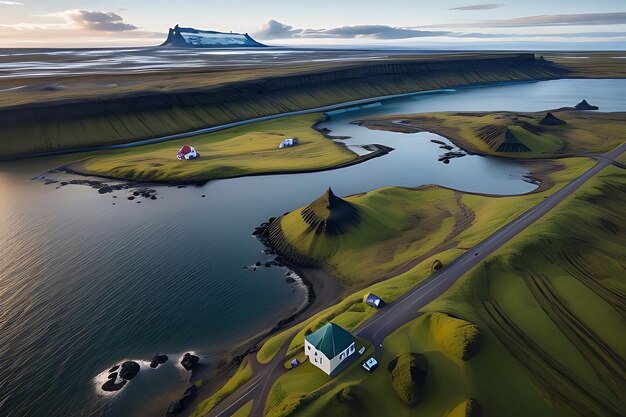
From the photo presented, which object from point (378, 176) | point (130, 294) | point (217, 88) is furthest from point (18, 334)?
point (217, 88)

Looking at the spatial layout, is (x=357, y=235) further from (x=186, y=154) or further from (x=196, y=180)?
(x=186, y=154)

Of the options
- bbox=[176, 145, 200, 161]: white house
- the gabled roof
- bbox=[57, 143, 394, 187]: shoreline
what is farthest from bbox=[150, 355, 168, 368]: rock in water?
bbox=[176, 145, 200, 161]: white house

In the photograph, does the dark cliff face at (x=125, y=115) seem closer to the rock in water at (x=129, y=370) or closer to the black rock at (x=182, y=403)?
the rock in water at (x=129, y=370)

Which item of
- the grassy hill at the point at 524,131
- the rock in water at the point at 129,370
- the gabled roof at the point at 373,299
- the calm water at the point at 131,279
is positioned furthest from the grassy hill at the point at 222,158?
the gabled roof at the point at 373,299

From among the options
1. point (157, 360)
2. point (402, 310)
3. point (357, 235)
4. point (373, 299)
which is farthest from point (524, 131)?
point (157, 360)

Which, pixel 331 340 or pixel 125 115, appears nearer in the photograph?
pixel 331 340

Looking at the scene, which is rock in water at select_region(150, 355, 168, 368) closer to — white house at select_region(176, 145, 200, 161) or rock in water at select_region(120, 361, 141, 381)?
rock in water at select_region(120, 361, 141, 381)

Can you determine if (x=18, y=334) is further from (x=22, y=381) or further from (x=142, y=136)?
(x=142, y=136)
